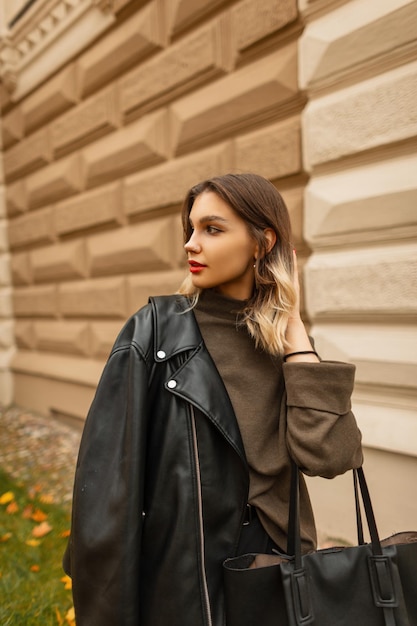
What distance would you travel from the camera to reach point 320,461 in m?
1.23

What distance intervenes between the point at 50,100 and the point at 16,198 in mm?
1395

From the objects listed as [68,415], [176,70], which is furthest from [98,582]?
[68,415]

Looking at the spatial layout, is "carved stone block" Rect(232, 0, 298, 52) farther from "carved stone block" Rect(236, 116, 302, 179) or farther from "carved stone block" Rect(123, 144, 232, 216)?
"carved stone block" Rect(123, 144, 232, 216)

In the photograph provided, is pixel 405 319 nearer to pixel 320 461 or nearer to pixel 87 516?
pixel 320 461

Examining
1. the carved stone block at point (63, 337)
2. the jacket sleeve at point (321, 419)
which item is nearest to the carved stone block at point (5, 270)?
the carved stone block at point (63, 337)

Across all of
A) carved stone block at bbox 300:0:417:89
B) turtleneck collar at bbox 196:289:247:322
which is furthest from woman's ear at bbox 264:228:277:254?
carved stone block at bbox 300:0:417:89

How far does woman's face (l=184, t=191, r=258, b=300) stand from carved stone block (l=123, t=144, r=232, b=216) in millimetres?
2329

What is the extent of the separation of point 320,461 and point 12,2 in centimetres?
710

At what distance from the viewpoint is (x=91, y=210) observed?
196 inches

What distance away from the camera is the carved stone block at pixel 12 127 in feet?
20.3

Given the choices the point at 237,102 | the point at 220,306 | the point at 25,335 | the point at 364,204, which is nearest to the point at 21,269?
the point at 25,335

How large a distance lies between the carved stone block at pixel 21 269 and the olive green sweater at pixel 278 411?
5319 mm

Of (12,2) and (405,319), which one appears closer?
(405,319)

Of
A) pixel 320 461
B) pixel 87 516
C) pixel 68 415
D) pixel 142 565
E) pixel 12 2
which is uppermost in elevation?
pixel 12 2
